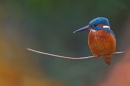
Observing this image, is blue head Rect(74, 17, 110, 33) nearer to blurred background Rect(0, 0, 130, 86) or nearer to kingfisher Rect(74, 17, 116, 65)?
kingfisher Rect(74, 17, 116, 65)

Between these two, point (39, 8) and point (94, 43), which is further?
point (39, 8)

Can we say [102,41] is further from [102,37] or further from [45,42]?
[45,42]

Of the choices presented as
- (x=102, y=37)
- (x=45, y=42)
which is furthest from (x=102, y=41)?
(x=45, y=42)

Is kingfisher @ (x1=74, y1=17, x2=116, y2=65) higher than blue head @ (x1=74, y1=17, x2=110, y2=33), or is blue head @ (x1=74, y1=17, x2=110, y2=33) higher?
blue head @ (x1=74, y1=17, x2=110, y2=33)

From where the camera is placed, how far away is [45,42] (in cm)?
183

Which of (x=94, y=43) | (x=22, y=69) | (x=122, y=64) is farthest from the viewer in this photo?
(x=22, y=69)

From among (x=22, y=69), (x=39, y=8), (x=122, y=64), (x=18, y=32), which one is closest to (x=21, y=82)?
(x=22, y=69)

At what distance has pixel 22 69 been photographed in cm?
182

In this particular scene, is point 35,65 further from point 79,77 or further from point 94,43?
point 94,43

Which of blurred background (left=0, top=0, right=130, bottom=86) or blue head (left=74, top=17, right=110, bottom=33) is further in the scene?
blurred background (left=0, top=0, right=130, bottom=86)

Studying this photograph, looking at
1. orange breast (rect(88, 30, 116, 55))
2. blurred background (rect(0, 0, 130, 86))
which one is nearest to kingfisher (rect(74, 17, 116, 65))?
orange breast (rect(88, 30, 116, 55))

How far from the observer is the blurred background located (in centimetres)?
180

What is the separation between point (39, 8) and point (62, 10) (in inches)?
5.1

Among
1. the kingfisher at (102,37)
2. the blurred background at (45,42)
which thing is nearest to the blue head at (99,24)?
the kingfisher at (102,37)
